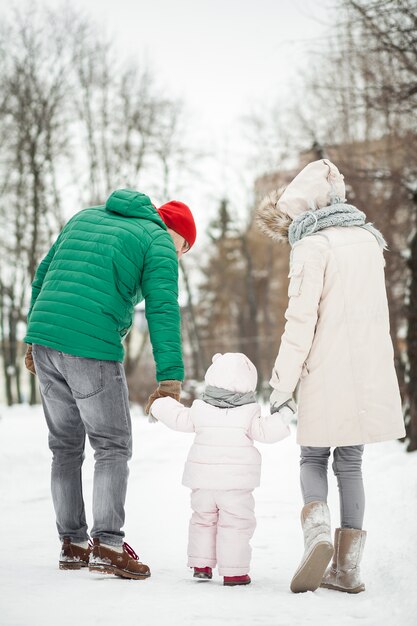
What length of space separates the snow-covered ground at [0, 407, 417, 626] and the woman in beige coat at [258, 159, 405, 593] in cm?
37

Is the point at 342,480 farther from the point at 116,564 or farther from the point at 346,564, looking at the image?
the point at 116,564

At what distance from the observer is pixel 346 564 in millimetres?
3691

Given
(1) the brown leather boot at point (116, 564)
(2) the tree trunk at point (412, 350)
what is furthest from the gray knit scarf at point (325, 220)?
(2) the tree trunk at point (412, 350)

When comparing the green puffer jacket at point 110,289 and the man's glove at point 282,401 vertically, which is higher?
the green puffer jacket at point 110,289

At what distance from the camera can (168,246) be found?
4051 mm

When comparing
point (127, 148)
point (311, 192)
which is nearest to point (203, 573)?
point (311, 192)

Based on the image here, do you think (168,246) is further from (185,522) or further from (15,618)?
(185,522)

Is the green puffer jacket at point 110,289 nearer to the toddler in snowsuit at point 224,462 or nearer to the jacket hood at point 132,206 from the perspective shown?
the jacket hood at point 132,206

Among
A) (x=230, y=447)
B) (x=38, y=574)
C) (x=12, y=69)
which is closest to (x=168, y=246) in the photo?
(x=230, y=447)

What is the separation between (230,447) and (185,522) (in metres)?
1.97

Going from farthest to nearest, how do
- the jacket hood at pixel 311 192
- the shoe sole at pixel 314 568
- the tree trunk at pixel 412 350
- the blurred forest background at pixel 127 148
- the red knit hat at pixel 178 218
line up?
the blurred forest background at pixel 127 148
the tree trunk at pixel 412 350
the red knit hat at pixel 178 218
the jacket hood at pixel 311 192
the shoe sole at pixel 314 568

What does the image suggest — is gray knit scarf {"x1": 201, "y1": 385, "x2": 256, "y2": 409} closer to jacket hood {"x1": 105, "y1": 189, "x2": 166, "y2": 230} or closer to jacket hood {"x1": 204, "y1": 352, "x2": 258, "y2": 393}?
jacket hood {"x1": 204, "y1": 352, "x2": 258, "y2": 393}

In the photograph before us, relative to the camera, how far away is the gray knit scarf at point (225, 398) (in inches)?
153

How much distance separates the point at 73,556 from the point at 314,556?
1.29 meters
